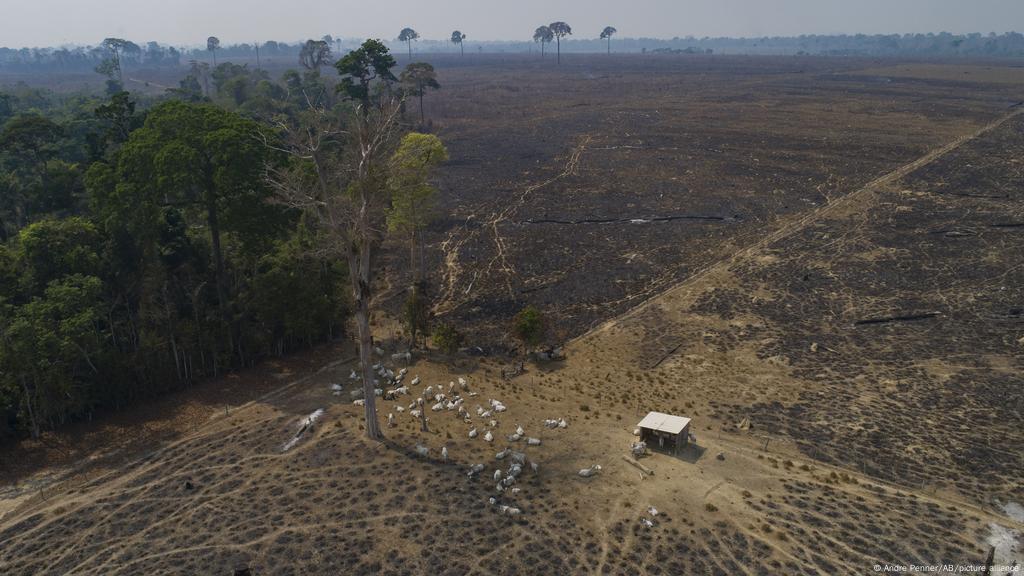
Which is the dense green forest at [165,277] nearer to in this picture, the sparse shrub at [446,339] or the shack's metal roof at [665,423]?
the sparse shrub at [446,339]

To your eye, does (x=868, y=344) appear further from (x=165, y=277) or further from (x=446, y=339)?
(x=165, y=277)

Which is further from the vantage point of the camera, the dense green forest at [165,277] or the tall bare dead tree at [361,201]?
the dense green forest at [165,277]

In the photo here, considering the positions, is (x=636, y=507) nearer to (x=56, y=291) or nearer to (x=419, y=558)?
(x=419, y=558)

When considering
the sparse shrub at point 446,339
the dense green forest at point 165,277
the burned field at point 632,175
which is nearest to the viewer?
the dense green forest at point 165,277

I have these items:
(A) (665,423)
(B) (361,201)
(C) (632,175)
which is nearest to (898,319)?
(A) (665,423)

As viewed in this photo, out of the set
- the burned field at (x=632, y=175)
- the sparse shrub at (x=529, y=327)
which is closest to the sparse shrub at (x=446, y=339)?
the sparse shrub at (x=529, y=327)

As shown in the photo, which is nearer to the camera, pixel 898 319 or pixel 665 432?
pixel 665 432

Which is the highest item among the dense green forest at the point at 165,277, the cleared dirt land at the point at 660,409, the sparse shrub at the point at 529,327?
the dense green forest at the point at 165,277

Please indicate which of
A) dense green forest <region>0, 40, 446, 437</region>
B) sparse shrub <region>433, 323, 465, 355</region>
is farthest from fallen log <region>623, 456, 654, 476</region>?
dense green forest <region>0, 40, 446, 437</region>
